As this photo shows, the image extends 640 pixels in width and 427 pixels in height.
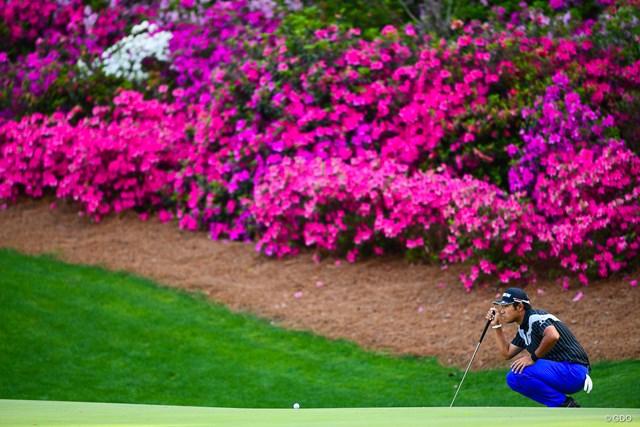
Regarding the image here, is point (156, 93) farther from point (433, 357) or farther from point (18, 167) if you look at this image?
point (433, 357)

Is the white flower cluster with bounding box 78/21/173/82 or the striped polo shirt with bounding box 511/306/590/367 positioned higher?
the white flower cluster with bounding box 78/21/173/82

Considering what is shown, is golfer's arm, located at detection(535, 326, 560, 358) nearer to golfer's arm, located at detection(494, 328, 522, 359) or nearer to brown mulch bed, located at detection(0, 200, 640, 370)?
golfer's arm, located at detection(494, 328, 522, 359)

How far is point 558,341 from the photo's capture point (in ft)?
16.5

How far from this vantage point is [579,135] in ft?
26.7

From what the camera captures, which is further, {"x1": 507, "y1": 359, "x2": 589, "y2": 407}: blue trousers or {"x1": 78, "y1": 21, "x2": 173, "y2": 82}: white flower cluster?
{"x1": 78, "y1": 21, "x2": 173, "y2": 82}: white flower cluster

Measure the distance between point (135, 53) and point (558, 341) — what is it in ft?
30.3

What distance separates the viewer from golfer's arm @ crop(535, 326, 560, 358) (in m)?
4.95

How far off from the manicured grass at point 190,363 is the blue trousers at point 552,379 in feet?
2.11

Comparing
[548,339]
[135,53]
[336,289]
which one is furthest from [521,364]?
[135,53]

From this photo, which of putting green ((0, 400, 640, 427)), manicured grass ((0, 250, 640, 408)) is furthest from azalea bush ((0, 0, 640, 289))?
putting green ((0, 400, 640, 427))

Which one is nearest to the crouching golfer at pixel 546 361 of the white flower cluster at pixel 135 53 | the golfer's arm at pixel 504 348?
the golfer's arm at pixel 504 348

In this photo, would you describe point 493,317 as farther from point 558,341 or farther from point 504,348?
point 558,341

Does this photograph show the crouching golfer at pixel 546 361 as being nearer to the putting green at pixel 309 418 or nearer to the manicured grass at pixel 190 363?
the manicured grass at pixel 190 363

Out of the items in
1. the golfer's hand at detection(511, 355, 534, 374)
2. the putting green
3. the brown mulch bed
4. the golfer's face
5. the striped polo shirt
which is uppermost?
the putting green
